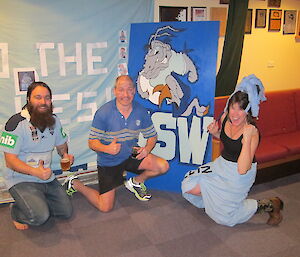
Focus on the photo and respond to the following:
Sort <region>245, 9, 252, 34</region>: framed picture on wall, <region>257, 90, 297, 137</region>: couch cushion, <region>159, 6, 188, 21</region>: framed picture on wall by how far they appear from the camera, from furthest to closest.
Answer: <region>245, 9, 252, 34</region>: framed picture on wall
<region>257, 90, 297, 137</region>: couch cushion
<region>159, 6, 188, 21</region>: framed picture on wall

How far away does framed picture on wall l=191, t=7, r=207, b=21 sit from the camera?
13.6ft

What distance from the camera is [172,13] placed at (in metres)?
4.01

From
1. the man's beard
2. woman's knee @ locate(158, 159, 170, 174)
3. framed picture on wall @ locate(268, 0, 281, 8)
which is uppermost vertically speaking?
framed picture on wall @ locate(268, 0, 281, 8)

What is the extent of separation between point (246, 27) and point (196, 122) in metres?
2.03

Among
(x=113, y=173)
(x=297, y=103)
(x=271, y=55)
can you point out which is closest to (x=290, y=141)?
(x=297, y=103)

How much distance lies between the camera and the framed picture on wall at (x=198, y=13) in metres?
4.14

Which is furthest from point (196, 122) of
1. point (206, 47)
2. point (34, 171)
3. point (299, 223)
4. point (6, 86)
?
point (6, 86)

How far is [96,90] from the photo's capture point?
376 cm

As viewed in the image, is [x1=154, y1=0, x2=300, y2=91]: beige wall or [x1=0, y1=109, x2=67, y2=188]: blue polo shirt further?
[x1=154, y1=0, x2=300, y2=91]: beige wall

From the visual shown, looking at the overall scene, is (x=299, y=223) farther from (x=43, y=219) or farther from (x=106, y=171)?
(x=43, y=219)

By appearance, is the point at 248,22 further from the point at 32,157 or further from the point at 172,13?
the point at 32,157

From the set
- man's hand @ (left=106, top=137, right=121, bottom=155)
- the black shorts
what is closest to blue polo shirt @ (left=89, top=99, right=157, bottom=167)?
the black shorts

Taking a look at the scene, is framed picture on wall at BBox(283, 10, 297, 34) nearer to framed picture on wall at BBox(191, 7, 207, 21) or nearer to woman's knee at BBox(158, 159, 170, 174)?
framed picture on wall at BBox(191, 7, 207, 21)

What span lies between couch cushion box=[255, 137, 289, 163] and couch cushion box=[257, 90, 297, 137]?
1.40 feet
